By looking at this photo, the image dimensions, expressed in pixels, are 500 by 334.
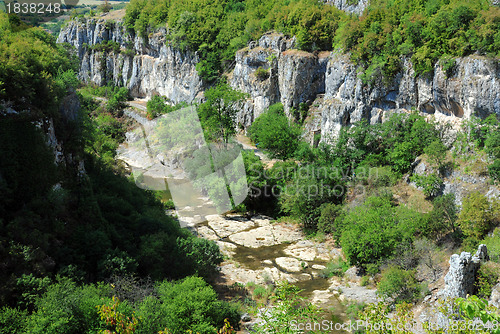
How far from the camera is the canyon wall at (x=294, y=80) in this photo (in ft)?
88.1

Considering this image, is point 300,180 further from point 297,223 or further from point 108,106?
point 108,106

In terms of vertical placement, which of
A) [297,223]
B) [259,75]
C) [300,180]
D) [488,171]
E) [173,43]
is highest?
[173,43]

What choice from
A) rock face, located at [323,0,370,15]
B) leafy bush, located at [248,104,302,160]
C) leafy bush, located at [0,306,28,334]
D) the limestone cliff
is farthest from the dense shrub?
rock face, located at [323,0,370,15]

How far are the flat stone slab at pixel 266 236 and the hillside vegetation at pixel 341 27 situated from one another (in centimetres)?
1546

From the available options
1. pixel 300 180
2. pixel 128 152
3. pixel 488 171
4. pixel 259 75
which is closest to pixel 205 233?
pixel 300 180

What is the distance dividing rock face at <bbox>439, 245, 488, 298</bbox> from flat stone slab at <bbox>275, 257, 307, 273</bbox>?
9248 mm

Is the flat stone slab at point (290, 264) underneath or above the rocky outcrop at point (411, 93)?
underneath

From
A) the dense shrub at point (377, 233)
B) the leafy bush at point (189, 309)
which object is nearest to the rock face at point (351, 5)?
the dense shrub at point (377, 233)

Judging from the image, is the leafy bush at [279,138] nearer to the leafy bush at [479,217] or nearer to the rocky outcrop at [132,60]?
the leafy bush at [479,217]

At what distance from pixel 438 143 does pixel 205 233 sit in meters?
18.1

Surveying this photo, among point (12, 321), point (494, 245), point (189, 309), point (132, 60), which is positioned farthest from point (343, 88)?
point (132, 60)

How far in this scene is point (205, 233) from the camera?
96.5ft

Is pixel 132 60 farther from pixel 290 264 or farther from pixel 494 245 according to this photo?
pixel 494 245

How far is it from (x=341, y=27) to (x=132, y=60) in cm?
4447
